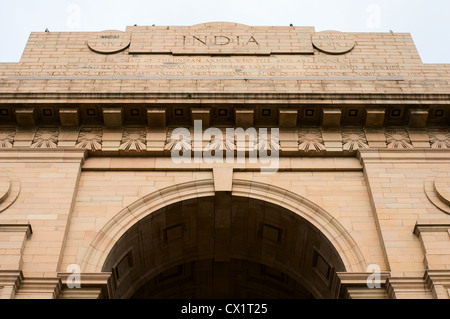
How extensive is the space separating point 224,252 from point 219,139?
3.60 m

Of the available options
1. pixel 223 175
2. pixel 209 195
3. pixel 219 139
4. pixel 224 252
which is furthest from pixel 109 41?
pixel 224 252

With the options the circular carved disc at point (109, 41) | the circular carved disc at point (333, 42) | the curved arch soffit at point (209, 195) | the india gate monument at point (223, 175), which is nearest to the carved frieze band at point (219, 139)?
the india gate monument at point (223, 175)

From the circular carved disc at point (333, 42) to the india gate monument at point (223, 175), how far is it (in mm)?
577

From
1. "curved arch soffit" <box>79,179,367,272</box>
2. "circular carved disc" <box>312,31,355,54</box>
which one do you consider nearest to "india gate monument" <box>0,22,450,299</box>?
"curved arch soffit" <box>79,179,367,272</box>

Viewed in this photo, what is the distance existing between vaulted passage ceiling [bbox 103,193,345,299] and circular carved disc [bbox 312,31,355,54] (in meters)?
7.42

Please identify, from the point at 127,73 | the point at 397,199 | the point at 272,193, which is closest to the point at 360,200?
the point at 397,199

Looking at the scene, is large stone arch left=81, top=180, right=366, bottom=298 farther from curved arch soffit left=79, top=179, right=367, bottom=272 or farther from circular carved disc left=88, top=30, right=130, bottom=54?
circular carved disc left=88, top=30, right=130, bottom=54

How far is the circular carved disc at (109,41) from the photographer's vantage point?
22203 millimetres

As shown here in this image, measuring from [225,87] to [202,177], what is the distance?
11.9 feet

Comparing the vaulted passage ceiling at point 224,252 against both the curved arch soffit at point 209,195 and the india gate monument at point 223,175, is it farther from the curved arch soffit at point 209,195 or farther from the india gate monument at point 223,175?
the curved arch soffit at point 209,195

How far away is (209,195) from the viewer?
17859mm

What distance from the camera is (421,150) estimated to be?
1861cm

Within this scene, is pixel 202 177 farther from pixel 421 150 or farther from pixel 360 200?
pixel 421 150

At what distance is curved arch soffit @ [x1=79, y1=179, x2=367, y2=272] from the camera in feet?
52.8
